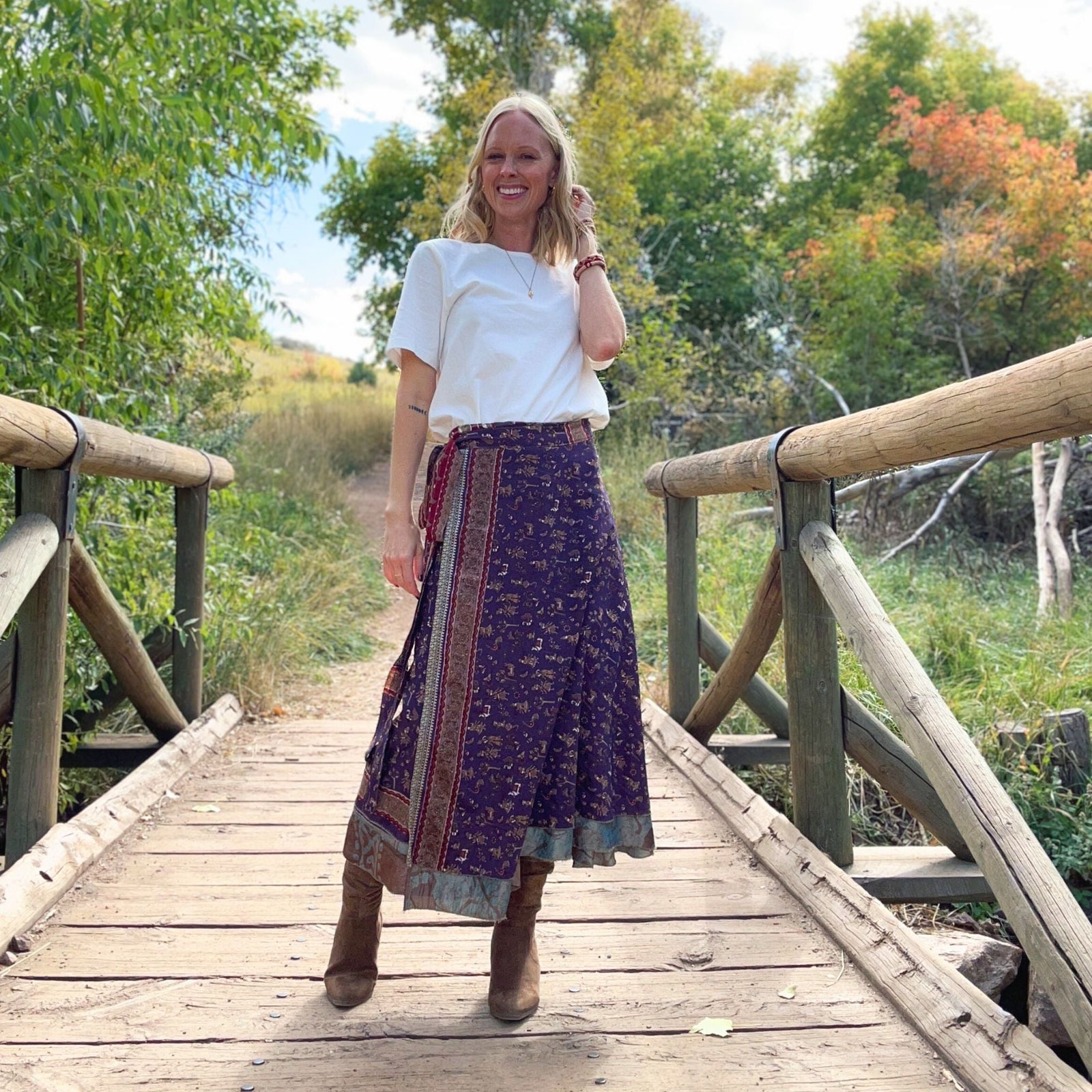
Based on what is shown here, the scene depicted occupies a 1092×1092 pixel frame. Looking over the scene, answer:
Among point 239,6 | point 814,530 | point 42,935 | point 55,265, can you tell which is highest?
point 239,6

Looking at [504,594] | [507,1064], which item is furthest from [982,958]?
[504,594]

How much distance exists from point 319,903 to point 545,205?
5.41 ft

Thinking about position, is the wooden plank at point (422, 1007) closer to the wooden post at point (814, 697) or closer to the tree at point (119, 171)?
the wooden post at point (814, 697)

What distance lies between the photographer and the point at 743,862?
2820mm

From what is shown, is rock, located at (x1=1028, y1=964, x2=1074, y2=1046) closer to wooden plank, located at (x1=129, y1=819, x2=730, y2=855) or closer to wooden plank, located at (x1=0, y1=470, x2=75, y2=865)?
wooden plank, located at (x1=129, y1=819, x2=730, y2=855)

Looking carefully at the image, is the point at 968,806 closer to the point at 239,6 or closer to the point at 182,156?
the point at 182,156

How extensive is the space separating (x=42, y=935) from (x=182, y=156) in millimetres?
2427

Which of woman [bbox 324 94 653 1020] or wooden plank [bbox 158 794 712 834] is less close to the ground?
woman [bbox 324 94 653 1020]

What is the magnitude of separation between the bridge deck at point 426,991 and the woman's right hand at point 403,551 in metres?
0.80

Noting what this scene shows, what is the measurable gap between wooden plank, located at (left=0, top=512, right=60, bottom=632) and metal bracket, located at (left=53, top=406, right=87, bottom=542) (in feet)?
0.20

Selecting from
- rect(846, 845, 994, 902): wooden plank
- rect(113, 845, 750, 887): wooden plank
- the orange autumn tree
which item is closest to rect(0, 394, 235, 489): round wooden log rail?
rect(113, 845, 750, 887): wooden plank

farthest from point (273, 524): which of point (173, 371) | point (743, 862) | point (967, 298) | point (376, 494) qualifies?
point (967, 298)

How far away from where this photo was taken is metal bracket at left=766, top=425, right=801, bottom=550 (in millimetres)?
2689

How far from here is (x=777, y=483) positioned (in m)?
2.70
